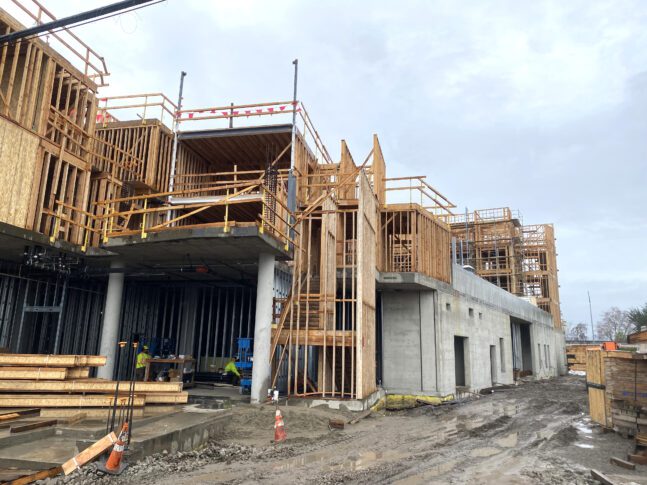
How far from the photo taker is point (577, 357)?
47.3 metres

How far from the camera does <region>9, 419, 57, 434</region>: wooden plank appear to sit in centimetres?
840

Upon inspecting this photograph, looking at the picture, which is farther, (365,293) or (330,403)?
(365,293)

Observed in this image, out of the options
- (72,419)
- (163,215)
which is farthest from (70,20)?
(72,419)

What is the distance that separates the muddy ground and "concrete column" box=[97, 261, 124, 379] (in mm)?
5674

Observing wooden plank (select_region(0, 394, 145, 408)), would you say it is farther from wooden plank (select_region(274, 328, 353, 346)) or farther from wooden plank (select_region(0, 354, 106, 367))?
wooden plank (select_region(274, 328, 353, 346))

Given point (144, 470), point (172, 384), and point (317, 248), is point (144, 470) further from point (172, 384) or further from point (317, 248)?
point (317, 248)

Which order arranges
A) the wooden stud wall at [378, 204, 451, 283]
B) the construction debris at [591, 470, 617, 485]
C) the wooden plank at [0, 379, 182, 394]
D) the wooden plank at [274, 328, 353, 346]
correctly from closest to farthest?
the construction debris at [591, 470, 617, 485], the wooden plank at [0, 379, 182, 394], the wooden plank at [274, 328, 353, 346], the wooden stud wall at [378, 204, 451, 283]

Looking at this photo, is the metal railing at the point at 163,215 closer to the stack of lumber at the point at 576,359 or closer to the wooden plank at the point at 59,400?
the wooden plank at the point at 59,400

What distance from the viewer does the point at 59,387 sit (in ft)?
34.4

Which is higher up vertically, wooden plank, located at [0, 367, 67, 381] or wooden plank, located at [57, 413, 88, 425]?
wooden plank, located at [0, 367, 67, 381]

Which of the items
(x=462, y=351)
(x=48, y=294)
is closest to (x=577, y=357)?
(x=462, y=351)

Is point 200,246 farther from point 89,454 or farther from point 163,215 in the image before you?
point 89,454

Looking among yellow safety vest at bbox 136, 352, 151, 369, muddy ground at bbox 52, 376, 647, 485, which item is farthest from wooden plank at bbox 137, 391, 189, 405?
yellow safety vest at bbox 136, 352, 151, 369

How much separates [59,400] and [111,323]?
16.8ft
